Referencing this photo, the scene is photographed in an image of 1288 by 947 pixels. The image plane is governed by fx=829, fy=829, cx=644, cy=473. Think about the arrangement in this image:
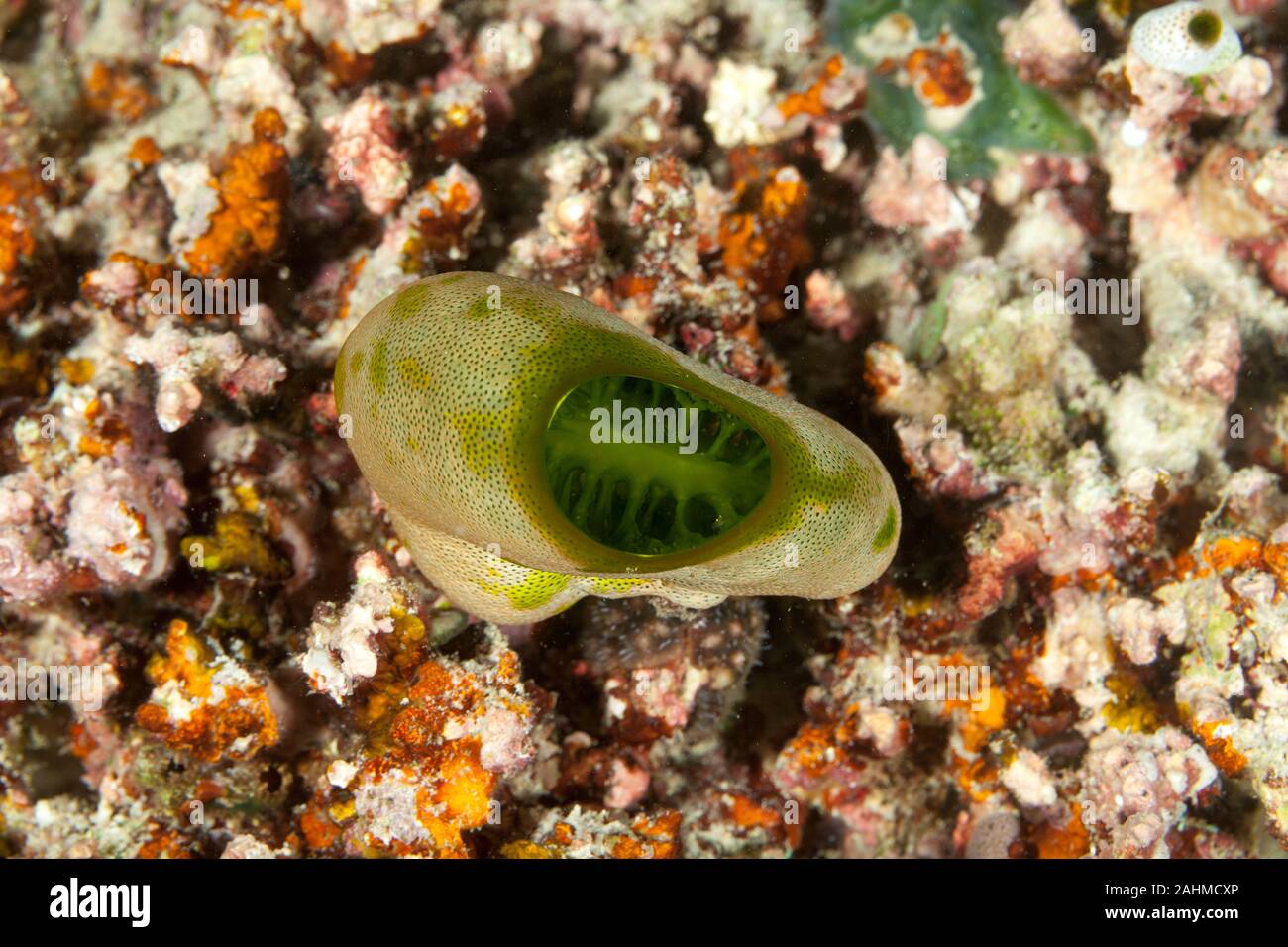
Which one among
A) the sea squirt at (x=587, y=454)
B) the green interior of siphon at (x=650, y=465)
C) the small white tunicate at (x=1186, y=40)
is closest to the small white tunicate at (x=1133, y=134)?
the small white tunicate at (x=1186, y=40)

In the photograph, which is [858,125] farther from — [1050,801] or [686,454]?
[1050,801]

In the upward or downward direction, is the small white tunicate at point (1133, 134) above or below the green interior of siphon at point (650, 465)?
above

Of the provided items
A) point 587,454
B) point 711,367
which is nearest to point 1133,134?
point 711,367

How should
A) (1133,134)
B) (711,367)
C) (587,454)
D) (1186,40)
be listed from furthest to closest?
(1133,134) → (1186,40) → (711,367) → (587,454)

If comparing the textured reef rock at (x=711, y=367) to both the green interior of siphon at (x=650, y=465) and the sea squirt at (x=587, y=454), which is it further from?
the green interior of siphon at (x=650, y=465)

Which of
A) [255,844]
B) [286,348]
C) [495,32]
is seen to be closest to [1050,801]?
[255,844]

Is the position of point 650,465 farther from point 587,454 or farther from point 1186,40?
point 1186,40

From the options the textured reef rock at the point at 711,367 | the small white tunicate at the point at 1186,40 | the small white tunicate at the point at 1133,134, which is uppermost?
the small white tunicate at the point at 1186,40

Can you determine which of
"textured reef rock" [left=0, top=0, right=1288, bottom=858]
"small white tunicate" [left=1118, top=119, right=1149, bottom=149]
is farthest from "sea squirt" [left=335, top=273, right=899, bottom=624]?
"small white tunicate" [left=1118, top=119, right=1149, bottom=149]

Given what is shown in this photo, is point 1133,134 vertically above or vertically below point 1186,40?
below
